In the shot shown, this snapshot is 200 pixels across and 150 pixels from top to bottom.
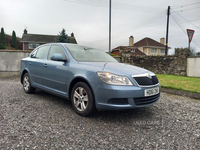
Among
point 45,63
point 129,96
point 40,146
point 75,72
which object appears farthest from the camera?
point 45,63

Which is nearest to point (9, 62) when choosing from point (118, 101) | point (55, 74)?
point (55, 74)

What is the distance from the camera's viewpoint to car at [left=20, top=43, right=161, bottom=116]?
2.85 meters

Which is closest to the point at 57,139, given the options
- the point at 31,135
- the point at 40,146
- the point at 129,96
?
the point at 40,146

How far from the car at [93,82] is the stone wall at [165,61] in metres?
8.37

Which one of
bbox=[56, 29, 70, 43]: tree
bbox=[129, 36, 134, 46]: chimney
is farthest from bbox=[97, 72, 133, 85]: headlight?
bbox=[129, 36, 134, 46]: chimney

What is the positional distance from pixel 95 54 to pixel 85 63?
3.00 feet

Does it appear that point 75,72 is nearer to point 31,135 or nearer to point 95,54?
point 95,54

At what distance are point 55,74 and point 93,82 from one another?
4.32ft

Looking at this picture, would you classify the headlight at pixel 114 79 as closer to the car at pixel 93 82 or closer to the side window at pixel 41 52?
the car at pixel 93 82

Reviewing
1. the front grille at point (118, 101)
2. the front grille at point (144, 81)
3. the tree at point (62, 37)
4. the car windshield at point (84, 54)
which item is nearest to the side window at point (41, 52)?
the car windshield at point (84, 54)

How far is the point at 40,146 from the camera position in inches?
85.0

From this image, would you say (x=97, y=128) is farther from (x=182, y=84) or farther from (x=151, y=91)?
(x=182, y=84)

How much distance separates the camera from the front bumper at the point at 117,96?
2.79 metres

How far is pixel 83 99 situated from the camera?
3193mm
